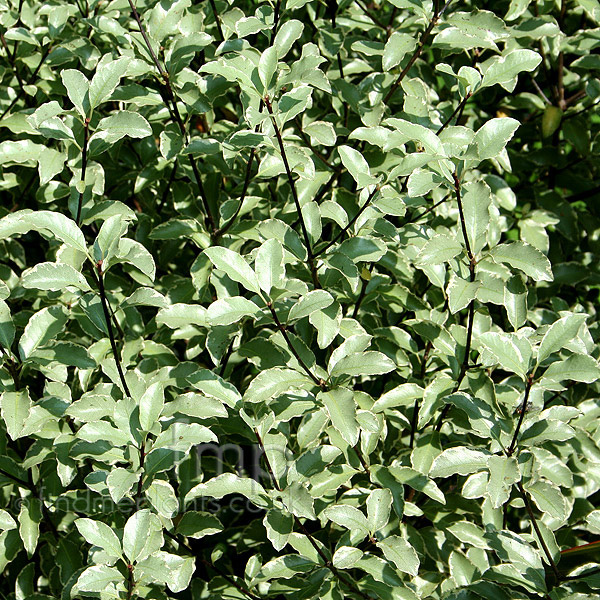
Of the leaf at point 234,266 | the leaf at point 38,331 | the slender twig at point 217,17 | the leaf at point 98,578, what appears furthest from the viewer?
the slender twig at point 217,17

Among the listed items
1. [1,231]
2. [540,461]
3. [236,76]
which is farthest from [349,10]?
[540,461]

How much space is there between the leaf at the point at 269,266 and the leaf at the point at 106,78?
0.52m

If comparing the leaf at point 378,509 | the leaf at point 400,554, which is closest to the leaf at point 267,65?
the leaf at point 378,509

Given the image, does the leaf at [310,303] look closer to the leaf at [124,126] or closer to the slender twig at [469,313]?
the slender twig at [469,313]

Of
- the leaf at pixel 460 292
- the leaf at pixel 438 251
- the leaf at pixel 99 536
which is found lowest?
the leaf at pixel 99 536

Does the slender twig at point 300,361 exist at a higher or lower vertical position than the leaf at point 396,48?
lower

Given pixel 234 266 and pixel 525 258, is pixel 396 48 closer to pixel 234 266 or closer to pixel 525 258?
pixel 525 258

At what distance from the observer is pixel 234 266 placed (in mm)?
1595

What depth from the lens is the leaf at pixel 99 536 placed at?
5.02ft

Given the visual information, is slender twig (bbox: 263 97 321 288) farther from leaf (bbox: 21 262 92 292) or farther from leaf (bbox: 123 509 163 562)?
leaf (bbox: 123 509 163 562)

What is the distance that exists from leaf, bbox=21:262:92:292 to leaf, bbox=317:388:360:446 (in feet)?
1.87

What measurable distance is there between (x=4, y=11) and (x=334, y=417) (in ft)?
5.04

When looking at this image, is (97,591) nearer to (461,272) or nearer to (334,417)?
(334,417)

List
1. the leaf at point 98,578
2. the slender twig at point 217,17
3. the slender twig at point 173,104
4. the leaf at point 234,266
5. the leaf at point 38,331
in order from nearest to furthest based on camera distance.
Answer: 1. the leaf at point 98,578
2. the leaf at point 234,266
3. the leaf at point 38,331
4. the slender twig at point 173,104
5. the slender twig at point 217,17
